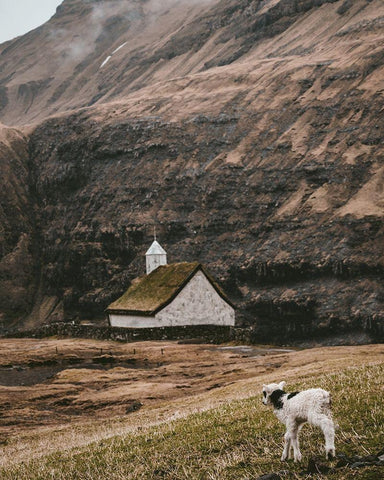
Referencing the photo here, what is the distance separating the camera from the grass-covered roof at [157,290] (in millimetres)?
55463

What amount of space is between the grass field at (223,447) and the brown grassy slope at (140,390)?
9.92 ft

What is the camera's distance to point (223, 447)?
13.0 metres

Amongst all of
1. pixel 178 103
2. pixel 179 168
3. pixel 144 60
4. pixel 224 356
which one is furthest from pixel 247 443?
pixel 144 60

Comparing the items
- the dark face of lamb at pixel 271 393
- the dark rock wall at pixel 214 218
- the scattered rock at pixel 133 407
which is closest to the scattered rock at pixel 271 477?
the dark face of lamb at pixel 271 393

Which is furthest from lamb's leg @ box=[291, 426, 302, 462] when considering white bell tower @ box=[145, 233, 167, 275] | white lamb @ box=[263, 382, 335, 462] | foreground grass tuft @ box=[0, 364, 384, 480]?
white bell tower @ box=[145, 233, 167, 275]

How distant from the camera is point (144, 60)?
188 meters

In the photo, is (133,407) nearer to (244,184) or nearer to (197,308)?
(197,308)

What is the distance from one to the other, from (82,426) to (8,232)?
324 feet

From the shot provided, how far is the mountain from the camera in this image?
7462cm

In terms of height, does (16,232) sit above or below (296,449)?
below

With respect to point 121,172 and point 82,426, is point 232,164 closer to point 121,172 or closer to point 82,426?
point 121,172

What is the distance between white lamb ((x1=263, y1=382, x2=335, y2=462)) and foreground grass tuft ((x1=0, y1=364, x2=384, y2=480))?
34 centimetres

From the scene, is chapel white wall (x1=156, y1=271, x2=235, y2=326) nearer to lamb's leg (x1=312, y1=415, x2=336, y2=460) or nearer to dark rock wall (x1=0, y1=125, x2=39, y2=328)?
lamb's leg (x1=312, y1=415, x2=336, y2=460)

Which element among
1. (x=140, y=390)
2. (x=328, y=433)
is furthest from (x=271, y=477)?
(x=140, y=390)
